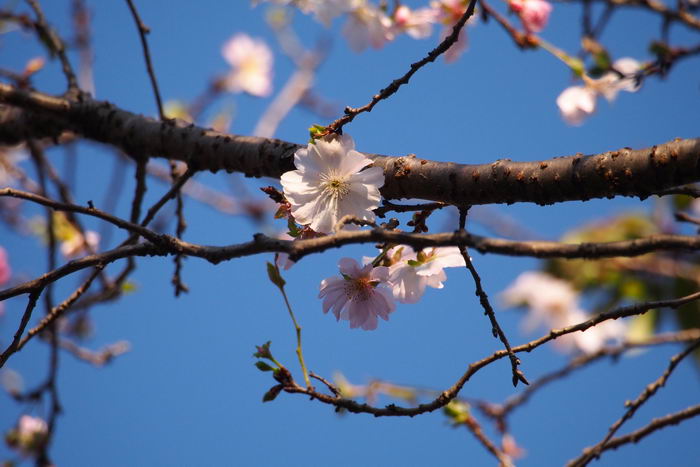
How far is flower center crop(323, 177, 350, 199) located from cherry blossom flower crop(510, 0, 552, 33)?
102cm

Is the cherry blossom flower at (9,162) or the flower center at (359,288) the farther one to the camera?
the cherry blossom flower at (9,162)

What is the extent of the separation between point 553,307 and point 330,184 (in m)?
2.83

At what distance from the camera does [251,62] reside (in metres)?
4.94

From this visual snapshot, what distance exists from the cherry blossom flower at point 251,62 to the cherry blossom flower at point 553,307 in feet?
7.84

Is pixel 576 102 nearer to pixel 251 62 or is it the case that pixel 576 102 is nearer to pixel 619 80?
pixel 619 80

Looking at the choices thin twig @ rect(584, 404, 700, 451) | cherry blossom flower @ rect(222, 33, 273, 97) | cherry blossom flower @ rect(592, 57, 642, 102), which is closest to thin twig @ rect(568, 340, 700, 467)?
thin twig @ rect(584, 404, 700, 451)

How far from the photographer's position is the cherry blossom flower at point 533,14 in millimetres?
1771

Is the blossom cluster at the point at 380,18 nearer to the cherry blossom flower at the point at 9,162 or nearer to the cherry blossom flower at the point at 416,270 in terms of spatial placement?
the cherry blossom flower at the point at 416,270

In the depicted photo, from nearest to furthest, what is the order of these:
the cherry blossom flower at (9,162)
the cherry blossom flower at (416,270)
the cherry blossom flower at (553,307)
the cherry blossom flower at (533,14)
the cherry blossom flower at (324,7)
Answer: the cherry blossom flower at (416,270) < the cherry blossom flower at (324,7) < the cherry blossom flower at (533,14) < the cherry blossom flower at (9,162) < the cherry blossom flower at (553,307)

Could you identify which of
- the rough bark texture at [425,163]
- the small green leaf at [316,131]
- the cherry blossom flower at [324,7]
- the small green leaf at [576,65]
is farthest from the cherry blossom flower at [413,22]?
the small green leaf at [316,131]

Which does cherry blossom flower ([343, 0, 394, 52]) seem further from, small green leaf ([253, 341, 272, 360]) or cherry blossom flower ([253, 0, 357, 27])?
small green leaf ([253, 341, 272, 360])

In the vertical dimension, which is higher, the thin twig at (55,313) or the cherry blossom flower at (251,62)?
the cherry blossom flower at (251,62)

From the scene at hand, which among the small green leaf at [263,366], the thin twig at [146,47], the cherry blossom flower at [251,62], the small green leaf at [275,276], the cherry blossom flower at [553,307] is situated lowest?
the small green leaf at [263,366]

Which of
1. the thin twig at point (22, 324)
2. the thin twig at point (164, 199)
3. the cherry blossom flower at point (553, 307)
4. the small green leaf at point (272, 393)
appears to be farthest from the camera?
the cherry blossom flower at point (553, 307)
